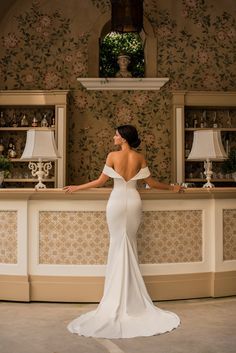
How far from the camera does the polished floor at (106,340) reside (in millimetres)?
3316

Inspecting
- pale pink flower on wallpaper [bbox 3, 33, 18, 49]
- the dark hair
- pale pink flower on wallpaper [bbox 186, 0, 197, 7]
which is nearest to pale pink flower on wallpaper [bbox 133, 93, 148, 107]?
pale pink flower on wallpaper [bbox 186, 0, 197, 7]

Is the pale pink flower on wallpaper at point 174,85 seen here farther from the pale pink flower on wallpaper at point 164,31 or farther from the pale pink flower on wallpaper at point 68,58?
the pale pink flower on wallpaper at point 68,58

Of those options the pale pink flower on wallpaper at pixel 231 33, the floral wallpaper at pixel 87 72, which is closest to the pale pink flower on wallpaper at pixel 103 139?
the floral wallpaper at pixel 87 72

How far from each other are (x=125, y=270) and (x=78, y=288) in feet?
2.55

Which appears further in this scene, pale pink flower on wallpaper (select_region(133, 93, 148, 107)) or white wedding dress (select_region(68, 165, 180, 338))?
pale pink flower on wallpaper (select_region(133, 93, 148, 107))

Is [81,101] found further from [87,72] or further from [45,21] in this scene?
[45,21]

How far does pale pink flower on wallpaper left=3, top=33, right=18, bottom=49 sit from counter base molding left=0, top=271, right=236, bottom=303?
4.33 meters

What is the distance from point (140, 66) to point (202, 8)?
4.23ft

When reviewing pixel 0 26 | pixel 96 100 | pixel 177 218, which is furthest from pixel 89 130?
pixel 177 218

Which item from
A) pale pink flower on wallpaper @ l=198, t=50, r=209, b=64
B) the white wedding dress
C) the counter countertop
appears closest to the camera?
the white wedding dress

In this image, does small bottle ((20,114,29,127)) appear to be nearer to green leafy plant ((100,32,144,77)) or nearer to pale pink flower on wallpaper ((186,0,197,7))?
green leafy plant ((100,32,144,77))

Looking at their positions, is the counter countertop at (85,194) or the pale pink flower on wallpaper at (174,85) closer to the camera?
the counter countertop at (85,194)

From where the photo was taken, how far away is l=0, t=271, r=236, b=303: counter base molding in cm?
457

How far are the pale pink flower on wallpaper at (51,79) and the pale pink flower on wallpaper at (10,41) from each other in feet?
2.26
